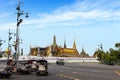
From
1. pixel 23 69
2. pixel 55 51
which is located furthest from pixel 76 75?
pixel 55 51

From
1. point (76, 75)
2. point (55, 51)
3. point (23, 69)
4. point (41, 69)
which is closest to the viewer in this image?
point (76, 75)

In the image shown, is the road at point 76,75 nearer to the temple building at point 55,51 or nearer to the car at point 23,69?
the car at point 23,69

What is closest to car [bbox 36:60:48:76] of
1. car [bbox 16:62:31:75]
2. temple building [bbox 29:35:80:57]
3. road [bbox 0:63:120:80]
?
road [bbox 0:63:120:80]

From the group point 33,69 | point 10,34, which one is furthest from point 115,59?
point 33,69

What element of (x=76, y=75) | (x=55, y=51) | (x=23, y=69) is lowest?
(x=76, y=75)

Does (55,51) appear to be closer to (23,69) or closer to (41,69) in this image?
(23,69)

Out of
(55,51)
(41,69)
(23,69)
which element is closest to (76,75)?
(41,69)

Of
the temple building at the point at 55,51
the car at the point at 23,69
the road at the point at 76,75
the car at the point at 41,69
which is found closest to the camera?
the road at the point at 76,75

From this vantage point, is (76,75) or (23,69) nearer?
(76,75)

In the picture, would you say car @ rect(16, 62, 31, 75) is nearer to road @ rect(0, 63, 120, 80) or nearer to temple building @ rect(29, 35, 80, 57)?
road @ rect(0, 63, 120, 80)

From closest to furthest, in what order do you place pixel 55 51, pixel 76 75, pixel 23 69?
pixel 76 75 → pixel 23 69 → pixel 55 51

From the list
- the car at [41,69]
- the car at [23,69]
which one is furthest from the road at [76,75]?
the car at [23,69]

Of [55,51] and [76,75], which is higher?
[55,51]

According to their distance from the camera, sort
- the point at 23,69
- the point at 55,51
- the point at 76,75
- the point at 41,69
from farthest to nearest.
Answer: the point at 55,51
the point at 23,69
the point at 41,69
the point at 76,75
